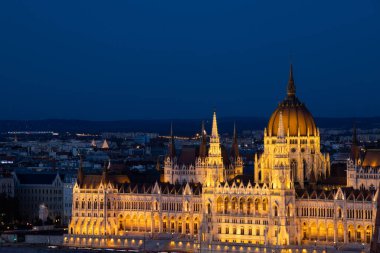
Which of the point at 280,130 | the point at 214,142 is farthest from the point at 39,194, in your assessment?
the point at 280,130

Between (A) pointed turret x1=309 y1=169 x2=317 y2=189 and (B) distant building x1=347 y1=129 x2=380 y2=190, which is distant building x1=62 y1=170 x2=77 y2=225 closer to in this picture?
(A) pointed turret x1=309 y1=169 x2=317 y2=189

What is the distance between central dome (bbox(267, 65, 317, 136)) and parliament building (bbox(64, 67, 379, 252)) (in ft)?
0.38

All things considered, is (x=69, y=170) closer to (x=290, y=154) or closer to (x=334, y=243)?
(x=290, y=154)

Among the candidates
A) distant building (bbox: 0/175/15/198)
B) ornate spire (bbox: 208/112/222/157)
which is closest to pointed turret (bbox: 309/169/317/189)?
ornate spire (bbox: 208/112/222/157)

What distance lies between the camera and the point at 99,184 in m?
144

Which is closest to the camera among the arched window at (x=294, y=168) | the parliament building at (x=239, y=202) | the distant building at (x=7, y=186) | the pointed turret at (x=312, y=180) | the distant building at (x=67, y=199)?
the parliament building at (x=239, y=202)

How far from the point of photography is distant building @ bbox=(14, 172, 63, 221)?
163m

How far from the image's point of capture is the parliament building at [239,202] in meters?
128

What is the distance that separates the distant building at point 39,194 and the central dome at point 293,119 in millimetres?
36927

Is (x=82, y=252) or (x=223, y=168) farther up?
(x=223, y=168)

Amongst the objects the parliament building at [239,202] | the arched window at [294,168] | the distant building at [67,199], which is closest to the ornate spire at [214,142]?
the parliament building at [239,202]

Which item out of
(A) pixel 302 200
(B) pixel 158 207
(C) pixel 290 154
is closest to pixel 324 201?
(A) pixel 302 200

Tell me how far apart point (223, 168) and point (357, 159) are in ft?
54.2

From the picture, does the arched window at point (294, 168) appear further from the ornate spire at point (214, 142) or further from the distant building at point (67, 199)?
the distant building at point (67, 199)
